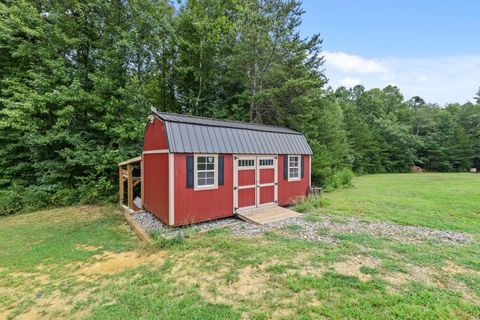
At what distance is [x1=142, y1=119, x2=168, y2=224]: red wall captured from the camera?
6.30 metres

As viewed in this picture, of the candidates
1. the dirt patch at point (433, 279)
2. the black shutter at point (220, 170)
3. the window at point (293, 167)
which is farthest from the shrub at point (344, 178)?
the dirt patch at point (433, 279)

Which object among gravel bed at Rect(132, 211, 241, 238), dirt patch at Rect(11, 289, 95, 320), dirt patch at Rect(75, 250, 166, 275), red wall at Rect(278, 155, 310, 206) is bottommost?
dirt patch at Rect(75, 250, 166, 275)

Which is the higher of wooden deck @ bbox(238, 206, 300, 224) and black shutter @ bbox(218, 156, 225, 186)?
black shutter @ bbox(218, 156, 225, 186)

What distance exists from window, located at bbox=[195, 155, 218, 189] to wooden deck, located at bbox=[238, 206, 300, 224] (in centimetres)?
139

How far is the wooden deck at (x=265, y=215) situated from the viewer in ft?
22.0

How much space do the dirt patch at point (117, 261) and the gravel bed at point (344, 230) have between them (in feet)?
6.71

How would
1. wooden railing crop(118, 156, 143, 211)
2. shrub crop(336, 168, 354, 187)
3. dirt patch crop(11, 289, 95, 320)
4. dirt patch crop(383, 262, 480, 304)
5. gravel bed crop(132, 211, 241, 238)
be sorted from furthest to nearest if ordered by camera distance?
shrub crop(336, 168, 354, 187) < wooden railing crop(118, 156, 143, 211) < gravel bed crop(132, 211, 241, 238) < dirt patch crop(383, 262, 480, 304) < dirt patch crop(11, 289, 95, 320)

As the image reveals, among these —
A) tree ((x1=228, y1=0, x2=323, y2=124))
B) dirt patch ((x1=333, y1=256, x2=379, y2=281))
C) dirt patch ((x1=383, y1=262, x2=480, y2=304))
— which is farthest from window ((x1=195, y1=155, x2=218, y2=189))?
tree ((x1=228, y1=0, x2=323, y2=124))

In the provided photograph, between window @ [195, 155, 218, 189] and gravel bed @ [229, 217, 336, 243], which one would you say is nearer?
gravel bed @ [229, 217, 336, 243]

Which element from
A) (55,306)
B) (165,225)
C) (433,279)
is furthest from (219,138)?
(433,279)

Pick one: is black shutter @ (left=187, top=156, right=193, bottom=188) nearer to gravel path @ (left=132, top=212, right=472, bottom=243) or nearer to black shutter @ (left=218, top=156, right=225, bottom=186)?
black shutter @ (left=218, top=156, right=225, bottom=186)

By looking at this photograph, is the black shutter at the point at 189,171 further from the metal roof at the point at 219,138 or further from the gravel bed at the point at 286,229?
the gravel bed at the point at 286,229

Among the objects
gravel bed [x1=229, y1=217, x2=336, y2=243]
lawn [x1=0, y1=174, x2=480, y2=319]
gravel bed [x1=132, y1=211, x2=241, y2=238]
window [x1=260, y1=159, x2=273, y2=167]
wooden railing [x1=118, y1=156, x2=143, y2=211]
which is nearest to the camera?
lawn [x1=0, y1=174, x2=480, y2=319]

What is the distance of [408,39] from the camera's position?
12617 mm
